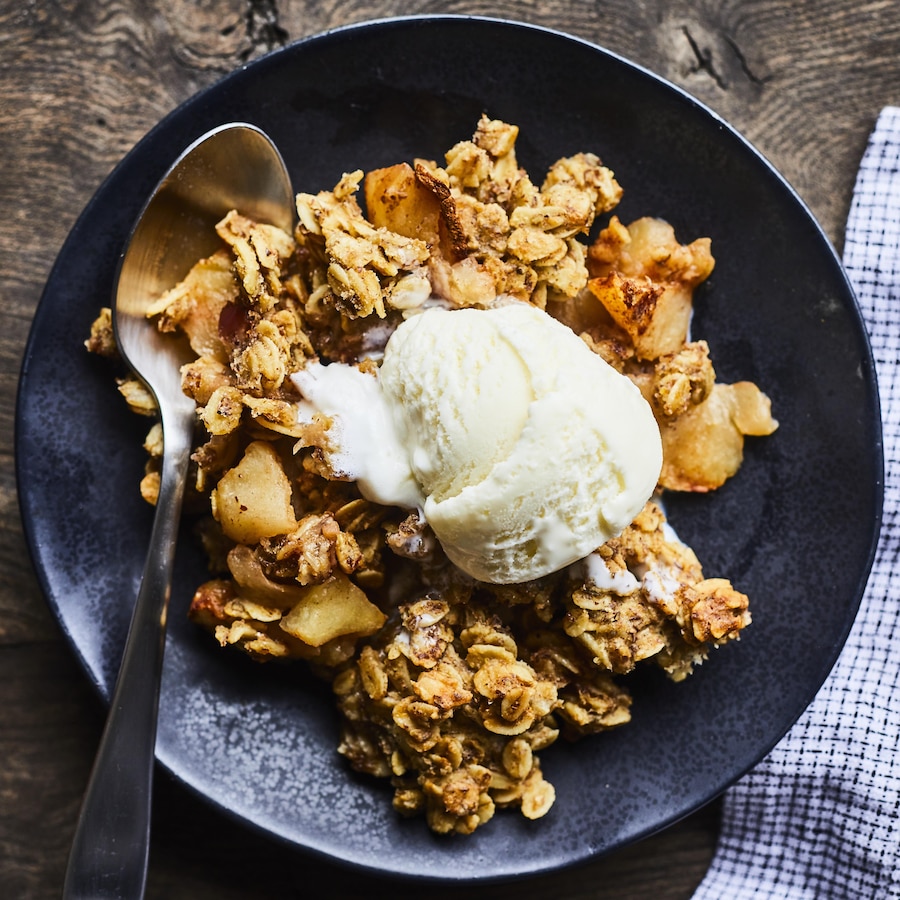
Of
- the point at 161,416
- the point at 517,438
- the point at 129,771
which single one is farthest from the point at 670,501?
the point at 129,771

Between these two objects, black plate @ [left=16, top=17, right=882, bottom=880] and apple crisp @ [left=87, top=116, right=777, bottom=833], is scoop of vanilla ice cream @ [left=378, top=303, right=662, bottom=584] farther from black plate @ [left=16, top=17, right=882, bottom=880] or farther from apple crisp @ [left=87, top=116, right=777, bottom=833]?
black plate @ [left=16, top=17, right=882, bottom=880]

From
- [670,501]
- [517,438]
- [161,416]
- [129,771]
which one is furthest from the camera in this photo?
[670,501]

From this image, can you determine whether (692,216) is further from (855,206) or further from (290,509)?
(290,509)

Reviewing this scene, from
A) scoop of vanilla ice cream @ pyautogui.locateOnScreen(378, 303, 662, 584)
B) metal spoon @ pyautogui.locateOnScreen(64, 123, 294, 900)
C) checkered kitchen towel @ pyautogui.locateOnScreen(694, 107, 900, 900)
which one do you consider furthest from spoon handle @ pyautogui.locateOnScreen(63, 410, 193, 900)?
checkered kitchen towel @ pyautogui.locateOnScreen(694, 107, 900, 900)

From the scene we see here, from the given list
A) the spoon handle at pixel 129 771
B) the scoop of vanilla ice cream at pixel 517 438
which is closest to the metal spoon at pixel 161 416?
the spoon handle at pixel 129 771

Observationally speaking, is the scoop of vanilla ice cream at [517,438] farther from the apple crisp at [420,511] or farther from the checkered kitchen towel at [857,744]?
the checkered kitchen towel at [857,744]

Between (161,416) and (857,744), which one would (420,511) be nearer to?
(161,416)
